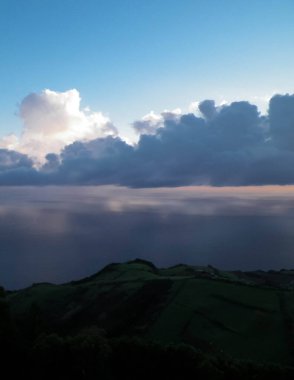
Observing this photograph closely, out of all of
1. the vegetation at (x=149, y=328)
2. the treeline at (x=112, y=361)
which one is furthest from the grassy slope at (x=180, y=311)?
the treeline at (x=112, y=361)

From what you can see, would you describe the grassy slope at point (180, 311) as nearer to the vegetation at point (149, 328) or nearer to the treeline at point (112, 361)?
the vegetation at point (149, 328)

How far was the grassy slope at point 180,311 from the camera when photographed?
3469cm

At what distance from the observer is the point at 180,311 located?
41.9 metres

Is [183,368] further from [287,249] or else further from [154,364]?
[287,249]

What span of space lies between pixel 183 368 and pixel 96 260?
121489 mm

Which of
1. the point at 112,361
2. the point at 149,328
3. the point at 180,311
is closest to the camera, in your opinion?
the point at 112,361

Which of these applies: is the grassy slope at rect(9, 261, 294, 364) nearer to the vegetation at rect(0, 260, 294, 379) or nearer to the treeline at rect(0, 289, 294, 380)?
the vegetation at rect(0, 260, 294, 379)

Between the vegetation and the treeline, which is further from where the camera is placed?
the vegetation

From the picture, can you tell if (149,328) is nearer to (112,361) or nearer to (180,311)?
(180,311)

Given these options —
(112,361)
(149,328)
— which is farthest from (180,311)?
(112,361)

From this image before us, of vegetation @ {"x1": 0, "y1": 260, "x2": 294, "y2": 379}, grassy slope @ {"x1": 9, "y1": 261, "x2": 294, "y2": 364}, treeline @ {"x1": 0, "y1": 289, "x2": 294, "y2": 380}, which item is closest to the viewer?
treeline @ {"x1": 0, "y1": 289, "x2": 294, "y2": 380}

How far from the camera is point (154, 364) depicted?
27.4 m

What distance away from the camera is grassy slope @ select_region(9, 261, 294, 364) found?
34688 millimetres

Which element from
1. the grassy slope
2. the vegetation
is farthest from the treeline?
the grassy slope
